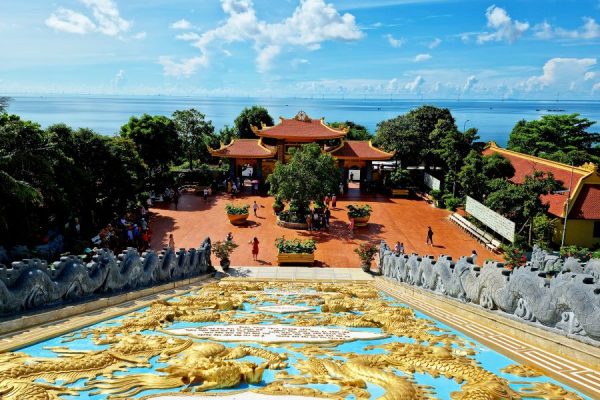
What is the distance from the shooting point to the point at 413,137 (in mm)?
45000

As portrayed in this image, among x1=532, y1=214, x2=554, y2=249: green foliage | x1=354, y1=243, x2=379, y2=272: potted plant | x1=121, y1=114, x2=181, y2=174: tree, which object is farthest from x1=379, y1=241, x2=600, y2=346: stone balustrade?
x1=121, y1=114, x2=181, y2=174: tree

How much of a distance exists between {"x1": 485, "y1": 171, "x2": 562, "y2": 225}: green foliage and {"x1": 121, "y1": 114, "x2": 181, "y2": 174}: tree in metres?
26.1

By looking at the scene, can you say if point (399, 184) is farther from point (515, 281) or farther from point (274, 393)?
point (274, 393)

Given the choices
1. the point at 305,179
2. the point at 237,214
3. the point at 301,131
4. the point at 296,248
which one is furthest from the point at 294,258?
the point at 301,131

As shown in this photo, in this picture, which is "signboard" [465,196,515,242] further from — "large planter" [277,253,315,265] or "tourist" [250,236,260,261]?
"tourist" [250,236,260,261]

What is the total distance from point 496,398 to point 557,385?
1.08m

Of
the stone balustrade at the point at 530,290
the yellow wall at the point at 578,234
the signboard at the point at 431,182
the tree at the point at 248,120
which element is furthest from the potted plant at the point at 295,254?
the tree at the point at 248,120

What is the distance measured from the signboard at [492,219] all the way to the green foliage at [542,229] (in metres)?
1.09

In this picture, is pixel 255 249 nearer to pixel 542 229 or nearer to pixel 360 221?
pixel 360 221

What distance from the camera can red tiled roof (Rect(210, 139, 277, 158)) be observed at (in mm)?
41188

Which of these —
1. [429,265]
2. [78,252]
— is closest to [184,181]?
[78,252]

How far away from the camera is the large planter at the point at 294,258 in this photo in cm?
2245

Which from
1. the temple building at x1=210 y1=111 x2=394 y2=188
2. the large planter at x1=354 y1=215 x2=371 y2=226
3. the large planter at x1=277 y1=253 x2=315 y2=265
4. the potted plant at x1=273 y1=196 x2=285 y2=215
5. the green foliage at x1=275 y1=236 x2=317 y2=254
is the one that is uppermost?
the temple building at x1=210 y1=111 x2=394 y2=188

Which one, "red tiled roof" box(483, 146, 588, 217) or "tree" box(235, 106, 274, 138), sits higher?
"tree" box(235, 106, 274, 138)
